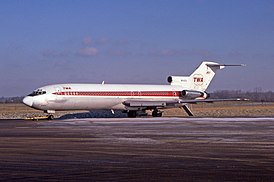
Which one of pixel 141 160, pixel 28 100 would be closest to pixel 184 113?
pixel 28 100

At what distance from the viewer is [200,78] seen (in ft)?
184

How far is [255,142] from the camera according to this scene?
64.8ft

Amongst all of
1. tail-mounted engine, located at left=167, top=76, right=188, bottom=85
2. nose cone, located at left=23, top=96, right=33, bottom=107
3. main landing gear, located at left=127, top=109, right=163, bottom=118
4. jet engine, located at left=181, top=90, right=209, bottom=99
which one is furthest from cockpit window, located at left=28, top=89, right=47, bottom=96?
tail-mounted engine, located at left=167, top=76, right=188, bottom=85

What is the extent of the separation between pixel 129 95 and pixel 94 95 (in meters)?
4.25

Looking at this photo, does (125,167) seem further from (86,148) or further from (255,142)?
(255,142)

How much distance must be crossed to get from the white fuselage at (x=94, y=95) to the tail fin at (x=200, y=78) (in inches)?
59.4

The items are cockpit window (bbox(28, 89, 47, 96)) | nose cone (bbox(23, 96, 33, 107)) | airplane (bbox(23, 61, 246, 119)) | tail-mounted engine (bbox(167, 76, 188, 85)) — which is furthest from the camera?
tail-mounted engine (bbox(167, 76, 188, 85))

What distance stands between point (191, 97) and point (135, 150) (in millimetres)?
36776

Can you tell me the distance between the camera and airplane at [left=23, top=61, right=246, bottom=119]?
45.2 m

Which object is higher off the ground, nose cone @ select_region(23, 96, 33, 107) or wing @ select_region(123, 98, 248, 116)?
Answer: nose cone @ select_region(23, 96, 33, 107)

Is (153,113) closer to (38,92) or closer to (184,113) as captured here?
(38,92)

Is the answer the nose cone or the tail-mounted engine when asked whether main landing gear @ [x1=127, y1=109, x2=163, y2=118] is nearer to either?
the tail-mounted engine

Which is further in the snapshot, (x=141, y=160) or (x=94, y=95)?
(x=94, y=95)

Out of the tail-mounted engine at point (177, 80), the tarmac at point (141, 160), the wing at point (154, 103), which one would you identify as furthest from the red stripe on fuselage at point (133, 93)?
the tarmac at point (141, 160)
